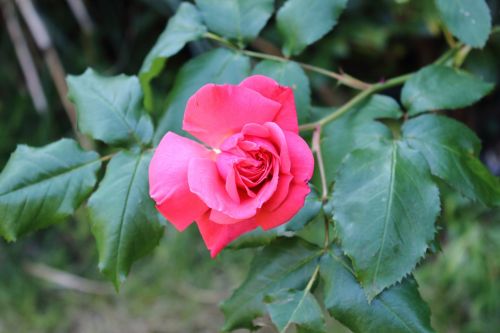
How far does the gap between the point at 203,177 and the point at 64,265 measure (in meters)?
1.81

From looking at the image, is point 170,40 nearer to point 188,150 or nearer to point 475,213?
point 188,150

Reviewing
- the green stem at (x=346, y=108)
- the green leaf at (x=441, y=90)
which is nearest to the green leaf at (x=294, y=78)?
the green stem at (x=346, y=108)

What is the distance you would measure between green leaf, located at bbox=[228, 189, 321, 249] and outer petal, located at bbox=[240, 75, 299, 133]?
0.10 m

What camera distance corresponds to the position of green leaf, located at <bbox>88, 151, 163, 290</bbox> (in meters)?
0.55

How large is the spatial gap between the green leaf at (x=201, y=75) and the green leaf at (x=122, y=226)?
0.09m

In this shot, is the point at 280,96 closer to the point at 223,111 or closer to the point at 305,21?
the point at 223,111

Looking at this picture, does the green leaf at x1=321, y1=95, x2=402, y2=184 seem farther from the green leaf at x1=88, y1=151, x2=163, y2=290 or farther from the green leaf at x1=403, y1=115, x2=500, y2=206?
the green leaf at x1=88, y1=151, x2=163, y2=290

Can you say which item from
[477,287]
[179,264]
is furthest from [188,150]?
[179,264]

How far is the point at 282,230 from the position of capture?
0.56m

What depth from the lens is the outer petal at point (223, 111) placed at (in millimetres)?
493

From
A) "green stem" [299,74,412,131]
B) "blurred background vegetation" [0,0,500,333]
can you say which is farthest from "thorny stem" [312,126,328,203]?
"blurred background vegetation" [0,0,500,333]

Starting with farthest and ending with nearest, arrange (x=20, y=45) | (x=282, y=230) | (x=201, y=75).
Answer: (x=20, y=45)
(x=201, y=75)
(x=282, y=230)

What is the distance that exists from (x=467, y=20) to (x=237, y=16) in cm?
25

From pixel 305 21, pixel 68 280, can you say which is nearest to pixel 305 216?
pixel 305 21
